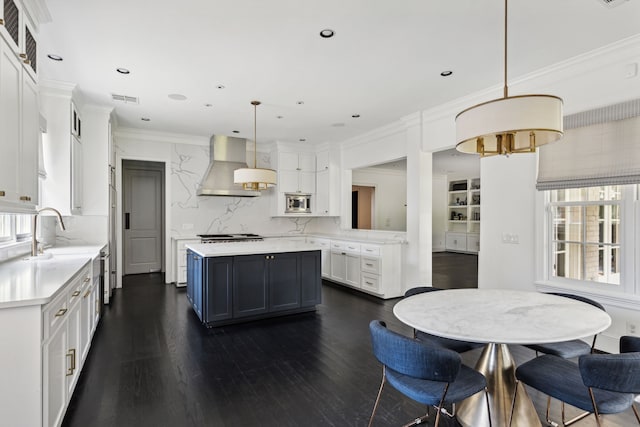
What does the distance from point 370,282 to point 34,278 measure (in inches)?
169

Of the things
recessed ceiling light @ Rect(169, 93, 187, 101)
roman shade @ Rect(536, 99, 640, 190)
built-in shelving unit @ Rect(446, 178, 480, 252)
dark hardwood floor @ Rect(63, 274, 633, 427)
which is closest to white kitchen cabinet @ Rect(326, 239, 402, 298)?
dark hardwood floor @ Rect(63, 274, 633, 427)

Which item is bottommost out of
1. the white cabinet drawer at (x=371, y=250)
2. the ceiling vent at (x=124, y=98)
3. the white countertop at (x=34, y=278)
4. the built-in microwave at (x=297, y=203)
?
the white cabinet drawer at (x=371, y=250)

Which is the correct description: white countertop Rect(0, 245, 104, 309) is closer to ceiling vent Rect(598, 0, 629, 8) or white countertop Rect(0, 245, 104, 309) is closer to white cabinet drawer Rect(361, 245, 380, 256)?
white cabinet drawer Rect(361, 245, 380, 256)

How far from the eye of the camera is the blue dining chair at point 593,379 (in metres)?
1.52

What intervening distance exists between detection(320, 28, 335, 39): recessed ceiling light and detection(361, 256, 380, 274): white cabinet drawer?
3404mm

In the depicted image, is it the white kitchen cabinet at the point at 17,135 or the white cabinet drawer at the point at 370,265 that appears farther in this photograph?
the white cabinet drawer at the point at 370,265

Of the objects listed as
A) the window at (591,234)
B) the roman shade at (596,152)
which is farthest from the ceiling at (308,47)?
the window at (591,234)

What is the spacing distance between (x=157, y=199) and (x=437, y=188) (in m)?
8.91

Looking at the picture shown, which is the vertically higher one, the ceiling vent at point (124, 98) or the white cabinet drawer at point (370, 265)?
the ceiling vent at point (124, 98)

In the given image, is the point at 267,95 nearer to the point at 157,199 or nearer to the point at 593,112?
the point at 593,112

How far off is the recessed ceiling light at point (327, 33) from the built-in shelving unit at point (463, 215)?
31.0 feet

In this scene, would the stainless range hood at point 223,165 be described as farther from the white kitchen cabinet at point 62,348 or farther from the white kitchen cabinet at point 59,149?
the white kitchen cabinet at point 62,348

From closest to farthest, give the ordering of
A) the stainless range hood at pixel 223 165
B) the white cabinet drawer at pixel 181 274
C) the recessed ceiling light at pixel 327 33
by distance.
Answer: the recessed ceiling light at pixel 327 33, the white cabinet drawer at pixel 181 274, the stainless range hood at pixel 223 165

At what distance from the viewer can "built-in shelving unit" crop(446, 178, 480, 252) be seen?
1129 centimetres
